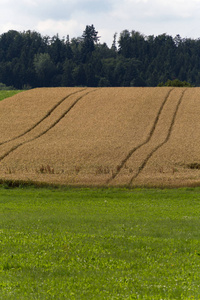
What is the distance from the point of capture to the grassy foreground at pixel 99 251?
496 inches

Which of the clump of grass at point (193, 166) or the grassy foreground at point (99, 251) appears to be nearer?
the grassy foreground at point (99, 251)

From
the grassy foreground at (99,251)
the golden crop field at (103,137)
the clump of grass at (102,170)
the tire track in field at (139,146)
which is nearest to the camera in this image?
the grassy foreground at (99,251)

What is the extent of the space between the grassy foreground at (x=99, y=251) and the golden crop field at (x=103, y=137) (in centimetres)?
1200

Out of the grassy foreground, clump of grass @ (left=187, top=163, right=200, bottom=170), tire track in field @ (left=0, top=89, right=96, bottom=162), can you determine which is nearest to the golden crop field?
tire track in field @ (left=0, top=89, right=96, bottom=162)

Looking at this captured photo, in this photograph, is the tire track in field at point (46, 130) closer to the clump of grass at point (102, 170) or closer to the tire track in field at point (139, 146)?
the clump of grass at point (102, 170)

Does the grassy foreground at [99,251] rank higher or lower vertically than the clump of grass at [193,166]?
higher

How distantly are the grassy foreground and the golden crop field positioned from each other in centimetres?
1200

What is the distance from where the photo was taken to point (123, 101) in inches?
3009

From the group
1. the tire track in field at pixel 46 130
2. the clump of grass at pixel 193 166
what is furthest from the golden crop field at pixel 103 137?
the clump of grass at pixel 193 166

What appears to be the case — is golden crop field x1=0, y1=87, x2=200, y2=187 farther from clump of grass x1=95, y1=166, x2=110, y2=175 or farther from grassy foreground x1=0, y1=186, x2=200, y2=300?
grassy foreground x1=0, y1=186, x2=200, y2=300

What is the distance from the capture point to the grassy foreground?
12609 millimetres

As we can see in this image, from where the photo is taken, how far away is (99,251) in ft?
56.1

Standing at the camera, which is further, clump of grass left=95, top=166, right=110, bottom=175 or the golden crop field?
clump of grass left=95, top=166, right=110, bottom=175

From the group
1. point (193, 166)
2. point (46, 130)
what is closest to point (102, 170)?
point (193, 166)
